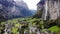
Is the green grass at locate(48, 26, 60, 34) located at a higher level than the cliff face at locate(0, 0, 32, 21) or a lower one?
lower

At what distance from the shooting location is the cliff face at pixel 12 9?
29.5 feet

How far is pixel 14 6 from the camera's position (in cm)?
917

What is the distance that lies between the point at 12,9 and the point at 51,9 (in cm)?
217

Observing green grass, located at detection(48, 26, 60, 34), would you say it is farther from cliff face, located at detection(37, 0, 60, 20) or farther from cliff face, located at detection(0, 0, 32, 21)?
cliff face, located at detection(0, 0, 32, 21)

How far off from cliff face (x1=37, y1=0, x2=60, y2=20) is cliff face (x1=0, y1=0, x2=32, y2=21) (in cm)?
101

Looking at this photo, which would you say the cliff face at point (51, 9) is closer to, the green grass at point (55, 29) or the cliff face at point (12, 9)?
the green grass at point (55, 29)

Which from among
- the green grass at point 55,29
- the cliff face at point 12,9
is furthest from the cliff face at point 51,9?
the cliff face at point 12,9

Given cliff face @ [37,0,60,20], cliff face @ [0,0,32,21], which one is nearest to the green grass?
cliff face @ [37,0,60,20]

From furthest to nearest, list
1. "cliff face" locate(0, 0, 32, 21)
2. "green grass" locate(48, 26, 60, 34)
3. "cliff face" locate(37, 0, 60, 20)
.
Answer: "cliff face" locate(0, 0, 32, 21)
"cliff face" locate(37, 0, 60, 20)
"green grass" locate(48, 26, 60, 34)

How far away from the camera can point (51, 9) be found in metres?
8.11

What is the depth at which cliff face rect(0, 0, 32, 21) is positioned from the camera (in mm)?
8977

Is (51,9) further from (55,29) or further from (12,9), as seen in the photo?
(12,9)

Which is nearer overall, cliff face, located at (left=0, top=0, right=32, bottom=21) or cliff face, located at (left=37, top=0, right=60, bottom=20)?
cliff face, located at (left=37, top=0, right=60, bottom=20)

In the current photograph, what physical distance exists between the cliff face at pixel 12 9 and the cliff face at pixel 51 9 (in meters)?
1.01
